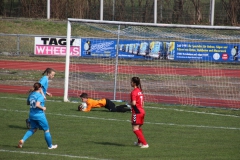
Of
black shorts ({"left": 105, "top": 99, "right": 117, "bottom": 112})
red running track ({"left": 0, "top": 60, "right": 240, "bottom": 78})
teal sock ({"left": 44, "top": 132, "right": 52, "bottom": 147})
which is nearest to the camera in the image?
teal sock ({"left": 44, "top": 132, "right": 52, "bottom": 147})

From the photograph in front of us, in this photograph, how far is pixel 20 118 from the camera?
1825 centimetres

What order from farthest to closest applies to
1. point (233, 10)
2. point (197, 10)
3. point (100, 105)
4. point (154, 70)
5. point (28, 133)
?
point (197, 10) < point (233, 10) < point (154, 70) < point (100, 105) < point (28, 133)

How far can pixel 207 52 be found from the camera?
87.9 feet

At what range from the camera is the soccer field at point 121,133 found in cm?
1314

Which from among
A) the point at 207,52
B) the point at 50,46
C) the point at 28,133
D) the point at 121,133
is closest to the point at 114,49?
the point at 207,52

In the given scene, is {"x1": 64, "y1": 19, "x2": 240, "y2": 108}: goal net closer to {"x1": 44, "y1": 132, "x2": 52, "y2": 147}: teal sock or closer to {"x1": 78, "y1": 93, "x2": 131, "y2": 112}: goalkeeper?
{"x1": 78, "y1": 93, "x2": 131, "y2": 112}: goalkeeper

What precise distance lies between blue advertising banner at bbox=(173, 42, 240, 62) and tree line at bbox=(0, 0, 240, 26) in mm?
12579

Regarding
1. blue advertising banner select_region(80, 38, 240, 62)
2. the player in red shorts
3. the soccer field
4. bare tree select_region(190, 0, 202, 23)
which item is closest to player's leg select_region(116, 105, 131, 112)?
the soccer field

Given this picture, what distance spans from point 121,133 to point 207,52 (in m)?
11.6

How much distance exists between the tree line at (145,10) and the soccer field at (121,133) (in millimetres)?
19829

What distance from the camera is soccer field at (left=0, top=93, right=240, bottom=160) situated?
13.1 meters

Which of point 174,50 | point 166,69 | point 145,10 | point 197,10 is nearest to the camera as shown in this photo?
point 174,50

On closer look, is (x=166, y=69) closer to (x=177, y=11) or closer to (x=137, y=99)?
(x=177, y=11)

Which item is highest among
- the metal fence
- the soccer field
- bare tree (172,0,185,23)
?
bare tree (172,0,185,23)
